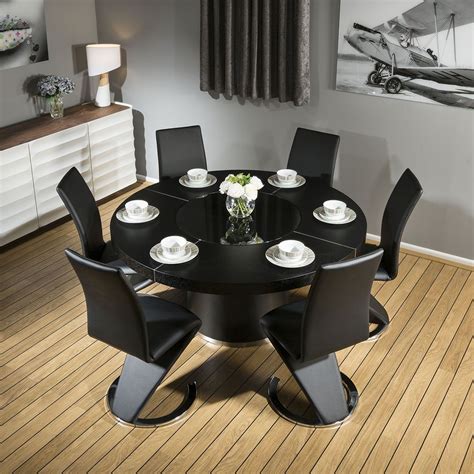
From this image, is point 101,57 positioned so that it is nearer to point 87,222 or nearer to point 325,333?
point 87,222

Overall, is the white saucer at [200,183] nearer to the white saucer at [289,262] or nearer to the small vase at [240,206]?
the small vase at [240,206]

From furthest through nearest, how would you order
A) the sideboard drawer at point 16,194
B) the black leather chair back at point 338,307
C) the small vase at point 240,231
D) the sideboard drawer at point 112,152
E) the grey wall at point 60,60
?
the sideboard drawer at point 112,152, the grey wall at point 60,60, the sideboard drawer at point 16,194, the small vase at point 240,231, the black leather chair back at point 338,307

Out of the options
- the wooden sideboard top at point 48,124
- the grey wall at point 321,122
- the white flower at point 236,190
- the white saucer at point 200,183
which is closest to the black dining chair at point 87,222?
the white saucer at point 200,183

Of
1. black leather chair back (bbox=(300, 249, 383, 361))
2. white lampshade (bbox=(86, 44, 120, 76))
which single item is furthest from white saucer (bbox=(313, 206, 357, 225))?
white lampshade (bbox=(86, 44, 120, 76))

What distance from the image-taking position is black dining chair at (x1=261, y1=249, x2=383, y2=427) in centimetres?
262

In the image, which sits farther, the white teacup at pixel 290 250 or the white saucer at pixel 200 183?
the white saucer at pixel 200 183

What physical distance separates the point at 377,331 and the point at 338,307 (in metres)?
1.07

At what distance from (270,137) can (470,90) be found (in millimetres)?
1494

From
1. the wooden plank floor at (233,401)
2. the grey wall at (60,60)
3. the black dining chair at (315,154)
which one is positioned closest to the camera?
the wooden plank floor at (233,401)

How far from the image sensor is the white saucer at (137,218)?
3.41m

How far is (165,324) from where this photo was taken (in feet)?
9.80

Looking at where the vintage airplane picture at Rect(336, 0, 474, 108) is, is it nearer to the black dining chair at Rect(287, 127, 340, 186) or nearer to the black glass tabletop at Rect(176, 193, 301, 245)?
the black dining chair at Rect(287, 127, 340, 186)

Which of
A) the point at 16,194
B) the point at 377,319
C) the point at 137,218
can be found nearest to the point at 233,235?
the point at 137,218

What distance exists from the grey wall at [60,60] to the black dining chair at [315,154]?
2.12 metres
